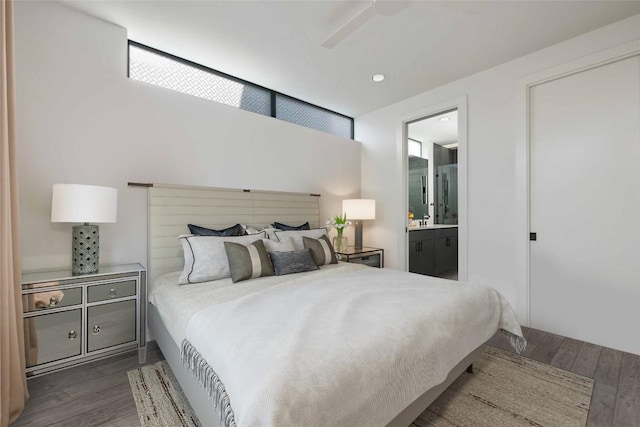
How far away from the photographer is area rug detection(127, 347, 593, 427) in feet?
5.13

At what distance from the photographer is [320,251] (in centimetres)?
281

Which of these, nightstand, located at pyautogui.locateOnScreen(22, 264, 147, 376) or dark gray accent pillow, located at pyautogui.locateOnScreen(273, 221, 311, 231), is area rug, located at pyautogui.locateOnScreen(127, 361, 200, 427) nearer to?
nightstand, located at pyautogui.locateOnScreen(22, 264, 147, 376)

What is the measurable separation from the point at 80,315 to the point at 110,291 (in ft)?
0.71

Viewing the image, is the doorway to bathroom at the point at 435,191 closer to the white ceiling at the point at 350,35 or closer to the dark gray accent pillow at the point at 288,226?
the white ceiling at the point at 350,35

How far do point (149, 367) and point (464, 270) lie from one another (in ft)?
10.9

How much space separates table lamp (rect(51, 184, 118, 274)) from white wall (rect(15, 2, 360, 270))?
0.87ft

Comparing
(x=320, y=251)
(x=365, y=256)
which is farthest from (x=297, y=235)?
(x=365, y=256)

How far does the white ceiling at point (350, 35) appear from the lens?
2.17 metres

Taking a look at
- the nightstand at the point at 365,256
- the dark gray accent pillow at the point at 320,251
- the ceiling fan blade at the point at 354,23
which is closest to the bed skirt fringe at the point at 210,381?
the dark gray accent pillow at the point at 320,251

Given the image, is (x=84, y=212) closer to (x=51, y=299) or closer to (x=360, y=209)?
(x=51, y=299)

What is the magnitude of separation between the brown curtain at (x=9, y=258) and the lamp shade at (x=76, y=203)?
26 centimetres

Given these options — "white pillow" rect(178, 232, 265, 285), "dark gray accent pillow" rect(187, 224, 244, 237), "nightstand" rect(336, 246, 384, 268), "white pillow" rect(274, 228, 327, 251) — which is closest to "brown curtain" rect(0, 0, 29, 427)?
"white pillow" rect(178, 232, 265, 285)

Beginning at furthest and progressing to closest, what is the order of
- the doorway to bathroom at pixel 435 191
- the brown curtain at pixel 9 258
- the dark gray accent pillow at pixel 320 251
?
the doorway to bathroom at pixel 435 191 → the dark gray accent pillow at pixel 320 251 → the brown curtain at pixel 9 258

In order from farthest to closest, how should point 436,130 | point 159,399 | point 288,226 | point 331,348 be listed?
point 436,130, point 288,226, point 159,399, point 331,348
